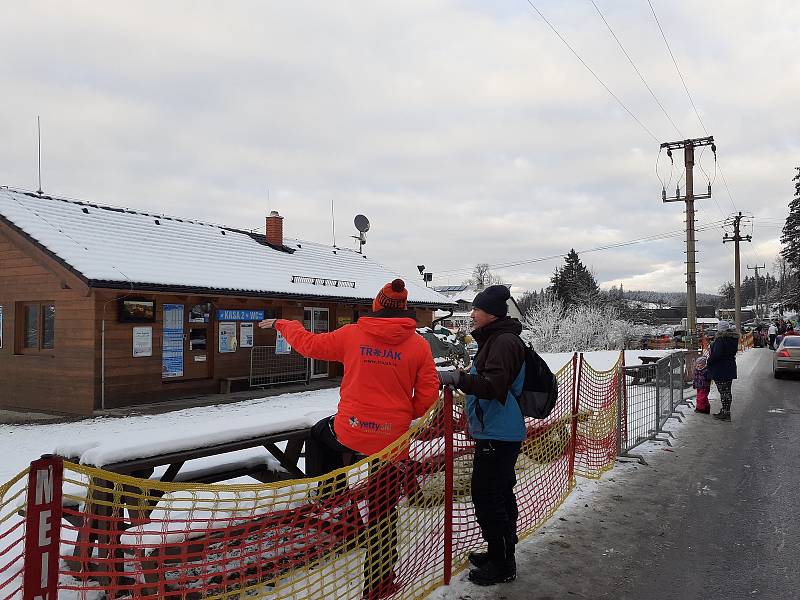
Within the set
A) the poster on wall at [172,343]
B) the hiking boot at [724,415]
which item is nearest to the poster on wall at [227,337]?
the poster on wall at [172,343]

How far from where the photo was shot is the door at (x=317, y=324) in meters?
17.3

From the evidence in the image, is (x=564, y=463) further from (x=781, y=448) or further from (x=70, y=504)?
(x=70, y=504)

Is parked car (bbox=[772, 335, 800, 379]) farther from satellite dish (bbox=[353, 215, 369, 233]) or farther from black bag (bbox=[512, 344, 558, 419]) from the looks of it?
black bag (bbox=[512, 344, 558, 419])

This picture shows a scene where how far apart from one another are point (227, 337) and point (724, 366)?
11.5 m

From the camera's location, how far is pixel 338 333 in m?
3.55

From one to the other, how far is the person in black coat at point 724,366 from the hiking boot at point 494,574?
7.80 m

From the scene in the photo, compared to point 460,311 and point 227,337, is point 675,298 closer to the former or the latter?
point 460,311

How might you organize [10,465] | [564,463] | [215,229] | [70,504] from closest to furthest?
[70,504], [564,463], [10,465], [215,229]

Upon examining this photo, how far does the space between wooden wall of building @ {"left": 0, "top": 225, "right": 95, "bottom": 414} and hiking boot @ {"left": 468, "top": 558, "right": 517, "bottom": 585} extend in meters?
10.7

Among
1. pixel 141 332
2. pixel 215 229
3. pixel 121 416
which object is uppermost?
pixel 215 229

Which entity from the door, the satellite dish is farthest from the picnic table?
the satellite dish

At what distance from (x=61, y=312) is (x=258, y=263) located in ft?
20.0

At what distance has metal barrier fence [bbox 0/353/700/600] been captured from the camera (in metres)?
2.00

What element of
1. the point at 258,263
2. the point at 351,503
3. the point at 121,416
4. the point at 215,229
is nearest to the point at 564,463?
the point at 351,503
